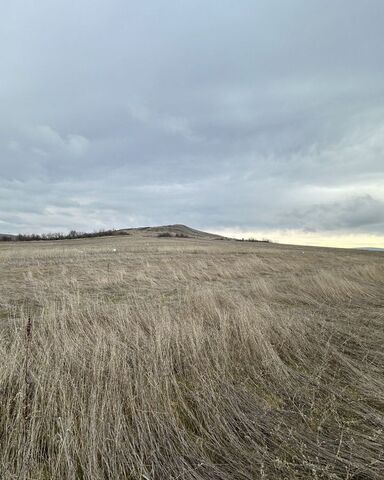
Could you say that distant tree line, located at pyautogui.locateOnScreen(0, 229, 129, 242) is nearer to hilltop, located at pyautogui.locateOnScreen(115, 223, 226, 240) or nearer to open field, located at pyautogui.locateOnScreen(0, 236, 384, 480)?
hilltop, located at pyautogui.locateOnScreen(115, 223, 226, 240)

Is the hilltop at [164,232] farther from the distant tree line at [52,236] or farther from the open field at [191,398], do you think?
the open field at [191,398]

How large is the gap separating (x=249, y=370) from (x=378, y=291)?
1103cm

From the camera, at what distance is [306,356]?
209 inches

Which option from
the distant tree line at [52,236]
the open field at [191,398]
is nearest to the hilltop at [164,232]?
the distant tree line at [52,236]

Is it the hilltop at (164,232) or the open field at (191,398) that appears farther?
the hilltop at (164,232)

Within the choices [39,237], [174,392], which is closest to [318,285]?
[174,392]

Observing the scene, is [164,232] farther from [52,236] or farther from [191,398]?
A: [191,398]

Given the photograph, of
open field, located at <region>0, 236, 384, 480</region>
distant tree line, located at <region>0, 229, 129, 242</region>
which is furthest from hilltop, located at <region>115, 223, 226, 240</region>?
open field, located at <region>0, 236, 384, 480</region>

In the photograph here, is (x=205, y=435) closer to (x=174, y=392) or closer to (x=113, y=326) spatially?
(x=174, y=392)

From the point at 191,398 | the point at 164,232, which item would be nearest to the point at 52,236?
the point at 164,232

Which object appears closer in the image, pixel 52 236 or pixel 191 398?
pixel 191 398

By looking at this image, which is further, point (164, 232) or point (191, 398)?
point (164, 232)

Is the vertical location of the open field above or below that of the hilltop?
below

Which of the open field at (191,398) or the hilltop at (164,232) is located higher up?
the hilltop at (164,232)
